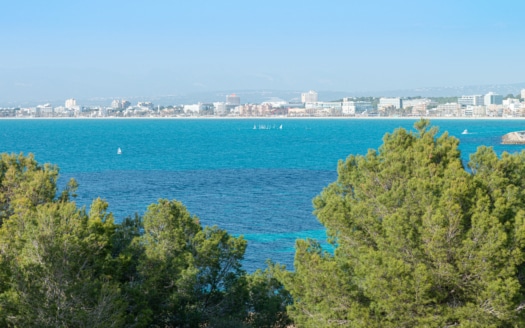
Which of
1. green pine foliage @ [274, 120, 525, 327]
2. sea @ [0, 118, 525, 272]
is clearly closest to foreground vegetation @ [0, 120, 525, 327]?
green pine foliage @ [274, 120, 525, 327]

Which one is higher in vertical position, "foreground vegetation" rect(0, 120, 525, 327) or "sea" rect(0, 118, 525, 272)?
"foreground vegetation" rect(0, 120, 525, 327)

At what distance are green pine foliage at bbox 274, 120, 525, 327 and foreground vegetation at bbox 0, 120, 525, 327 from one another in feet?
0.09

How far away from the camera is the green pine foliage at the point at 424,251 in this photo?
1320 centimetres

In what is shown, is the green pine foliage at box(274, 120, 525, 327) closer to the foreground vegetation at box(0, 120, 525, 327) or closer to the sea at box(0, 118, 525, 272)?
the foreground vegetation at box(0, 120, 525, 327)

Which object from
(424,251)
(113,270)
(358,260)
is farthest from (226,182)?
(424,251)

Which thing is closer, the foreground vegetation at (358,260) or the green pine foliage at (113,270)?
the foreground vegetation at (358,260)

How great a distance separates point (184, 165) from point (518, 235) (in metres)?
64.4

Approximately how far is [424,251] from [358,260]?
1.88m

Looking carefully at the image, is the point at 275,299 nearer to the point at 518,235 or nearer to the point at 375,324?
the point at 375,324

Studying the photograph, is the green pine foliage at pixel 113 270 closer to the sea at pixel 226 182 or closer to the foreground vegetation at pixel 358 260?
the foreground vegetation at pixel 358 260

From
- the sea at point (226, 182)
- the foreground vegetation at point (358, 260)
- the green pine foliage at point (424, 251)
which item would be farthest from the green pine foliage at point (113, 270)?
the sea at point (226, 182)

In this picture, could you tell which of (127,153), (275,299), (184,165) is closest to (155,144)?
(127,153)

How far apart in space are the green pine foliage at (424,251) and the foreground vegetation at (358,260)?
0.03 metres

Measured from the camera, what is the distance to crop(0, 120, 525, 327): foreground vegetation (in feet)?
43.6
